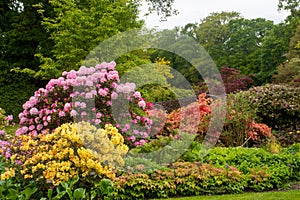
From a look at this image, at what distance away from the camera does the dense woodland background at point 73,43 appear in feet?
43.4

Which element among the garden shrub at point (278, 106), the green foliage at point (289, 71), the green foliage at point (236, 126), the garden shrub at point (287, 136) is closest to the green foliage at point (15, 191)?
the green foliage at point (236, 126)

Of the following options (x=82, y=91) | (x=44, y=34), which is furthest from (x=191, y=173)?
(x=44, y=34)

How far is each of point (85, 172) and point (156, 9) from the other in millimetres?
15170

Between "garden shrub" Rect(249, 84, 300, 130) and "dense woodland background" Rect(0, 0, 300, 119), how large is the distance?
3.55m

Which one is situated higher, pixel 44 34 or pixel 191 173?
pixel 44 34

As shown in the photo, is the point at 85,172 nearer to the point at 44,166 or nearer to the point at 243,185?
the point at 44,166

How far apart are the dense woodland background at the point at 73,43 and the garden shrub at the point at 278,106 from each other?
3.55m

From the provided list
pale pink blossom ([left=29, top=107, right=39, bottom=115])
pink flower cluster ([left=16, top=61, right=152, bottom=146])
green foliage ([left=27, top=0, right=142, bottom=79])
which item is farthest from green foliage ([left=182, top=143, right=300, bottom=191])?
green foliage ([left=27, top=0, right=142, bottom=79])

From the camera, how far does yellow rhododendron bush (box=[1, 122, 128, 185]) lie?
4020 millimetres

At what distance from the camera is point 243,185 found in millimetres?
5160

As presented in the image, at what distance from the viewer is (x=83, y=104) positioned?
6277 millimetres

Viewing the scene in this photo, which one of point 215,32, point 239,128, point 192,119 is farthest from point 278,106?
point 215,32

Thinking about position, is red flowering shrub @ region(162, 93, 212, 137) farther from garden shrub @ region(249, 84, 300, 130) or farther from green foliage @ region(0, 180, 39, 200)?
green foliage @ region(0, 180, 39, 200)

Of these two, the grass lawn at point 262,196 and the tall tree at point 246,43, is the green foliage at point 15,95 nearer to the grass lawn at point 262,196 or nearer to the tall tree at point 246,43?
the grass lawn at point 262,196
